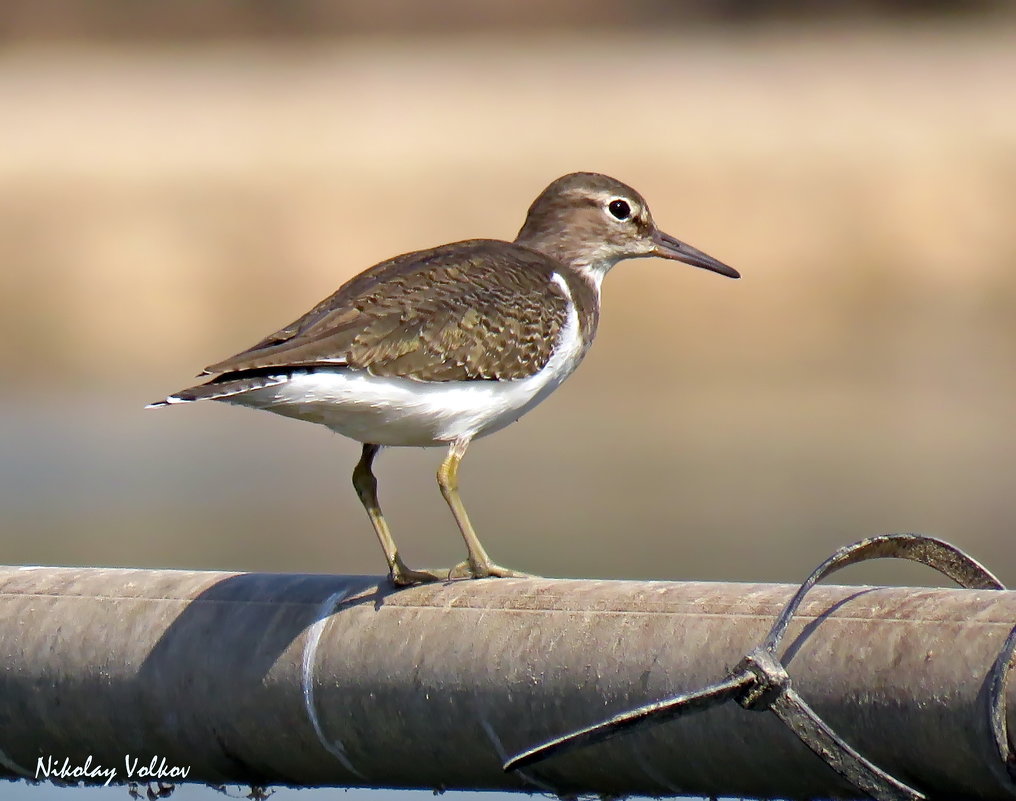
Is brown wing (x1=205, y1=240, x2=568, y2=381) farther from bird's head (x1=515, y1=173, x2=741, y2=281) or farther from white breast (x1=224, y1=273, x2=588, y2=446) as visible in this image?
bird's head (x1=515, y1=173, x2=741, y2=281)

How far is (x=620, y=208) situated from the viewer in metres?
6.79

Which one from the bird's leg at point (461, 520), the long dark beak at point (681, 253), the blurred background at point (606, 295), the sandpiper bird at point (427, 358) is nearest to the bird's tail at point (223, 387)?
the sandpiper bird at point (427, 358)

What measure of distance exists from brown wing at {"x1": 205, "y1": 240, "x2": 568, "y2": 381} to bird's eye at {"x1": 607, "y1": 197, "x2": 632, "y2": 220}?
954 millimetres

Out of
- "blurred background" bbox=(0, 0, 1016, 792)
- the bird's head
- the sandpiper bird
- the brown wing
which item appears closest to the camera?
the sandpiper bird

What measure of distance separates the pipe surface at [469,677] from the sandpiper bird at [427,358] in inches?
32.8

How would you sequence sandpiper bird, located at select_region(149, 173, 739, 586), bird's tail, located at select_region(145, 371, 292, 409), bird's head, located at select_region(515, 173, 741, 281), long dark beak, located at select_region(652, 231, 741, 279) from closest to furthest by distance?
bird's tail, located at select_region(145, 371, 292, 409)
sandpiper bird, located at select_region(149, 173, 739, 586)
bird's head, located at select_region(515, 173, 741, 281)
long dark beak, located at select_region(652, 231, 741, 279)

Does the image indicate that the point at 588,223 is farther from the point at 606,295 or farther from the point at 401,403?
the point at 606,295

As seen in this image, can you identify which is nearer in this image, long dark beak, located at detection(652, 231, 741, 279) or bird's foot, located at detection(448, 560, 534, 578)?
bird's foot, located at detection(448, 560, 534, 578)

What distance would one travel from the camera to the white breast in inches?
189

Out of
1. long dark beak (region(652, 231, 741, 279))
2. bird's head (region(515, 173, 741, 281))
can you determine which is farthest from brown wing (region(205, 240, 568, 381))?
long dark beak (region(652, 231, 741, 279))

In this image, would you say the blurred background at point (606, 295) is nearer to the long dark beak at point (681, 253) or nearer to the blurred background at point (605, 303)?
the blurred background at point (605, 303)

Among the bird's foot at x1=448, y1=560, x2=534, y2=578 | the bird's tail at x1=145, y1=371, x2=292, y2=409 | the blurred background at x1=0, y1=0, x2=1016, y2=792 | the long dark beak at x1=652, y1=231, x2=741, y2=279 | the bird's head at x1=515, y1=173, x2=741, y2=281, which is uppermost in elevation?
the bird's head at x1=515, y1=173, x2=741, y2=281

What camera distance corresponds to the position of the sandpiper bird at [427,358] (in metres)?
4.79

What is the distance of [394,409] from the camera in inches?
197
